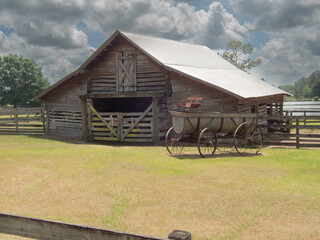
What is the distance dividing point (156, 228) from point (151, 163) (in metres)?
5.34

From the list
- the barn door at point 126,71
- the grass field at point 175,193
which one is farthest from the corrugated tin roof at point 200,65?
the grass field at point 175,193

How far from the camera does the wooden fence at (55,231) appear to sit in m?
3.11

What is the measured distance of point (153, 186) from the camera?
26.6 ft

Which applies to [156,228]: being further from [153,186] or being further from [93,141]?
[93,141]

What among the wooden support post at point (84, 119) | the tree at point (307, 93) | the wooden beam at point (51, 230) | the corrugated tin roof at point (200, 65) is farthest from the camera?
the tree at point (307, 93)

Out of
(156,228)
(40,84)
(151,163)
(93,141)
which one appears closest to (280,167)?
(151,163)

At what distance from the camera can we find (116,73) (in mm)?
18797

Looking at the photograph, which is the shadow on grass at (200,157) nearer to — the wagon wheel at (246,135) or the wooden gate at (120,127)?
the wagon wheel at (246,135)

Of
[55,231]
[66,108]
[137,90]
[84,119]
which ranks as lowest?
[55,231]

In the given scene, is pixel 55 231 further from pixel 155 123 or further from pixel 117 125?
pixel 117 125

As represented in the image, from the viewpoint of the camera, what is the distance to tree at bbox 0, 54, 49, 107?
6203 centimetres

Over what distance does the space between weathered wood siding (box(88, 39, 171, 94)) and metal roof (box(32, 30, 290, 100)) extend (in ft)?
1.94

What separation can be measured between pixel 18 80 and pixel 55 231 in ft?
220

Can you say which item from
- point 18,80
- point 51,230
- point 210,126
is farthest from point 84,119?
point 18,80
